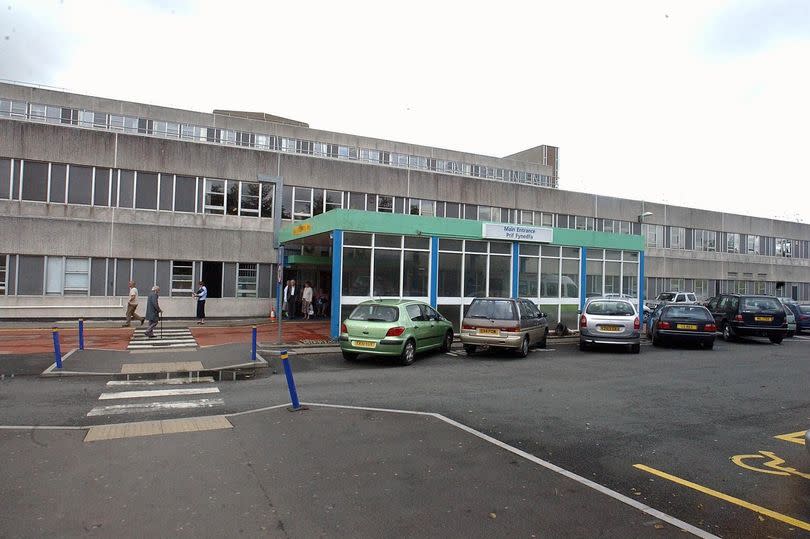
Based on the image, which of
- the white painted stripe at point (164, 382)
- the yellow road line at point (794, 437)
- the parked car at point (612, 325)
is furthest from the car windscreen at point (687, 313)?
the white painted stripe at point (164, 382)

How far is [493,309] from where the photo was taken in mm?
14531

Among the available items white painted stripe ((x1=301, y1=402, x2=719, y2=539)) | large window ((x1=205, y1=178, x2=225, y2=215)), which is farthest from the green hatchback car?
large window ((x1=205, y1=178, x2=225, y2=215))

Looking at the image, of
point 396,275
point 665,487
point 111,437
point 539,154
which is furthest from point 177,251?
point 539,154

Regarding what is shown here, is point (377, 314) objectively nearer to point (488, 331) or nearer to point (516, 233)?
point (488, 331)

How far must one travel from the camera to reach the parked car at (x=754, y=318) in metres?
19.2

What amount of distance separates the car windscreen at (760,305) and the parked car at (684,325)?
10.7 feet

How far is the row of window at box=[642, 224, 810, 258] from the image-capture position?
41656 millimetres

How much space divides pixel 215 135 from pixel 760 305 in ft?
118

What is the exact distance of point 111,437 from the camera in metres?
6.39

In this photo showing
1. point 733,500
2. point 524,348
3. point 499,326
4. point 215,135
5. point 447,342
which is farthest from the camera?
point 215,135

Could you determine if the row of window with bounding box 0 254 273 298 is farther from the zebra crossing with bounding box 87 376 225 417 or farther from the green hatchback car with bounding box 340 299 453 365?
the zebra crossing with bounding box 87 376 225 417

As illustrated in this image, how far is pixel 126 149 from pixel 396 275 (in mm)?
14617

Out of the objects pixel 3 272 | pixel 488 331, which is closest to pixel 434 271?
pixel 488 331

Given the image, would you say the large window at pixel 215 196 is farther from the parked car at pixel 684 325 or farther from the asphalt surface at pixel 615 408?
the parked car at pixel 684 325
